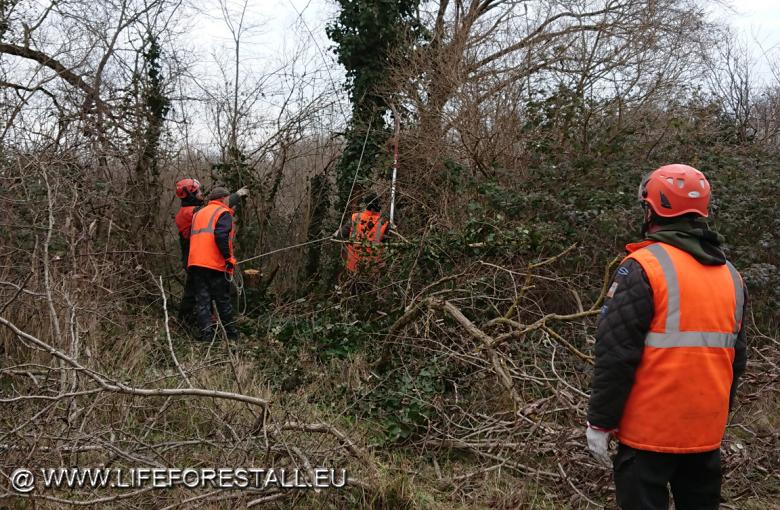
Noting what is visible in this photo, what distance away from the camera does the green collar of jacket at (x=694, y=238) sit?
267cm

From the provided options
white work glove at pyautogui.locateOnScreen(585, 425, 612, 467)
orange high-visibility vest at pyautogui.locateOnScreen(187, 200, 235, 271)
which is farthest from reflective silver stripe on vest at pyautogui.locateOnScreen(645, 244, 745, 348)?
orange high-visibility vest at pyautogui.locateOnScreen(187, 200, 235, 271)

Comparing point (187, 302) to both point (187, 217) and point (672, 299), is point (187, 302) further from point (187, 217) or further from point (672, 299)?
point (672, 299)

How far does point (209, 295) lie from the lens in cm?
753

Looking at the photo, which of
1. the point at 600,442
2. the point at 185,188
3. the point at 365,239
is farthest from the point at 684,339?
the point at 185,188

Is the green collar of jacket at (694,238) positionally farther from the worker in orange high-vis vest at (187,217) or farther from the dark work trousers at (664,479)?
the worker in orange high-vis vest at (187,217)

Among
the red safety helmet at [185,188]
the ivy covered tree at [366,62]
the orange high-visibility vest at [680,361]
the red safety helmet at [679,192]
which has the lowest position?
the orange high-visibility vest at [680,361]

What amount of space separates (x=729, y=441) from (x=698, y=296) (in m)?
2.10

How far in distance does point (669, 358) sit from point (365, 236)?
17.0ft

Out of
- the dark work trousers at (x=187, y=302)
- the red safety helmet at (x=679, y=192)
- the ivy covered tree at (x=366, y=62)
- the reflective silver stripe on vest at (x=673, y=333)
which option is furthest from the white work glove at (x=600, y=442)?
the ivy covered tree at (x=366, y=62)

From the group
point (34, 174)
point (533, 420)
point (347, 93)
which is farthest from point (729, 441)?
point (347, 93)

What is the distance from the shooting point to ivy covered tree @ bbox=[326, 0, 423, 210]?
9.35m

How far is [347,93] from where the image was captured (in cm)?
977

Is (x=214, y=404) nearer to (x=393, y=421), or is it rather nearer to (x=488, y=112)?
(x=393, y=421)

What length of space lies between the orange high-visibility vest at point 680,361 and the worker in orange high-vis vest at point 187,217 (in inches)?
242
